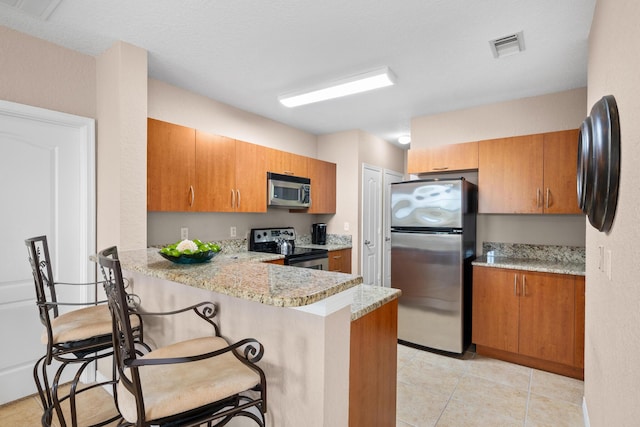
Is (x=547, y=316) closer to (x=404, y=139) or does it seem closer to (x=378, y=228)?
(x=378, y=228)

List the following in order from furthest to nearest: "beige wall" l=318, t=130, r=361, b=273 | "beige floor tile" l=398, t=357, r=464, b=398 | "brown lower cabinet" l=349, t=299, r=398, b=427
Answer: "beige wall" l=318, t=130, r=361, b=273 → "beige floor tile" l=398, t=357, r=464, b=398 → "brown lower cabinet" l=349, t=299, r=398, b=427

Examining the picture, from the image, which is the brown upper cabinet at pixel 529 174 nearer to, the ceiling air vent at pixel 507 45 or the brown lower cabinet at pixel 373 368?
the ceiling air vent at pixel 507 45

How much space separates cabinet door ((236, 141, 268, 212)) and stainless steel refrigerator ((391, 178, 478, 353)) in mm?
1507

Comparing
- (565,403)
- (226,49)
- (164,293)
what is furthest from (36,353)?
(565,403)

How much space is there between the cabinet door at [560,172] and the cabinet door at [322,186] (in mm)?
2648

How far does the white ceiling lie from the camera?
2.01 metres

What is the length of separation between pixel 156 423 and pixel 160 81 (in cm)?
298

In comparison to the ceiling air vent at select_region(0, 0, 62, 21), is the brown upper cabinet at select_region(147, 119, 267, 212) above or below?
below

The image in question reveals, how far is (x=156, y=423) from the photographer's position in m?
1.05

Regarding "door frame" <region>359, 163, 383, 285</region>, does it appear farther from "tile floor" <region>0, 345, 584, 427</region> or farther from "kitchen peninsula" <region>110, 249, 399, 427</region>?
"kitchen peninsula" <region>110, 249, 399, 427</region>

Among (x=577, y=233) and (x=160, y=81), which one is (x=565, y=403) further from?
(x=160, y=81)

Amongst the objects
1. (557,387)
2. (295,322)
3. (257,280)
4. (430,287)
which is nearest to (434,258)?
(430,287)

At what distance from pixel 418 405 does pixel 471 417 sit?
1.17 ft

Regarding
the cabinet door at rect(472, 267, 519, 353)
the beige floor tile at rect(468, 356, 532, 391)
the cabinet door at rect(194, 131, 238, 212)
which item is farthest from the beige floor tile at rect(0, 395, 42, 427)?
the cabinet door at rect(472, 267, 519, 353)
